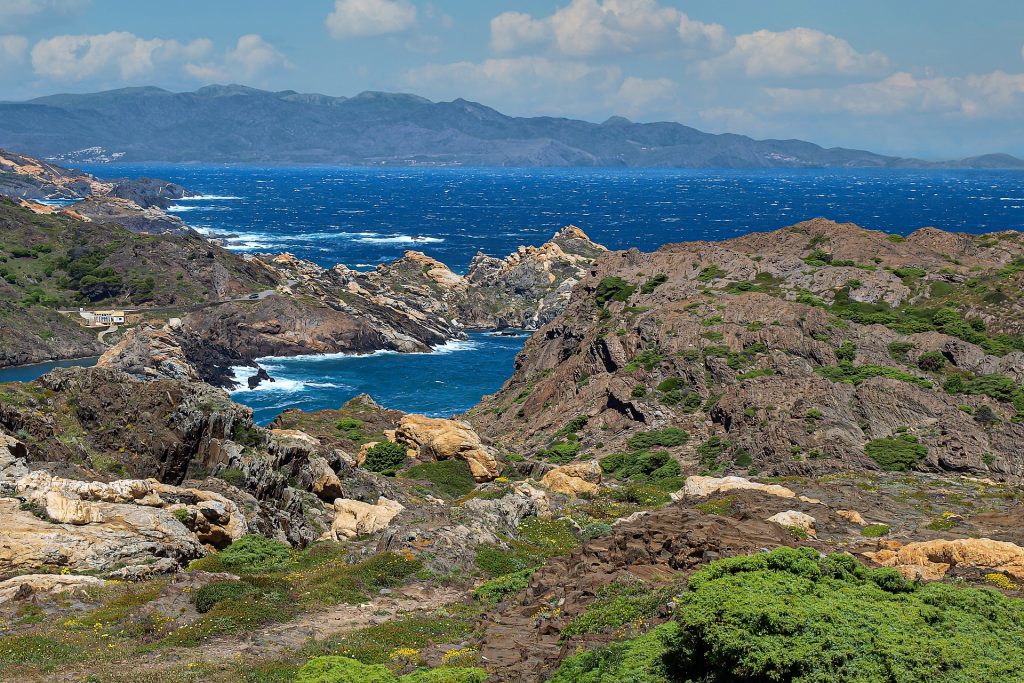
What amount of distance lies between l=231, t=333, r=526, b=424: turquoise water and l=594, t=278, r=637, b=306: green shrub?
97.2 feet

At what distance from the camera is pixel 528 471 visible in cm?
5309

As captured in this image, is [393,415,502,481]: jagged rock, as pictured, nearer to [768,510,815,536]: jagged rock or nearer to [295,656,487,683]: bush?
[768,510,815,536]: jagged rock

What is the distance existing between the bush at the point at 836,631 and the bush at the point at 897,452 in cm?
3084

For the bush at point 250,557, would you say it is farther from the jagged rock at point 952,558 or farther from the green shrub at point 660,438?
the green shrub at point 660,438

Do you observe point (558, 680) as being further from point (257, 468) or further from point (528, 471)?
point (528, 471)

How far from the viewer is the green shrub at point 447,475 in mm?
49125

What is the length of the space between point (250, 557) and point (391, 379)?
308 feet

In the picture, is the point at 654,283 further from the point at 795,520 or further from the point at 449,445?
the point at 795,520

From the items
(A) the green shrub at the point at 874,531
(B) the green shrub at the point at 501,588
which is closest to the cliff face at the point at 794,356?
(A) the green shrub at the point at 874,531

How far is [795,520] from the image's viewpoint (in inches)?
1303

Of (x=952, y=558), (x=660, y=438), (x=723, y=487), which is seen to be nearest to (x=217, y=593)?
(x=952, y=558)

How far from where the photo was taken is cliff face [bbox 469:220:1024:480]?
174ft

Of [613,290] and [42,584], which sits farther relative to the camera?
[613,290]

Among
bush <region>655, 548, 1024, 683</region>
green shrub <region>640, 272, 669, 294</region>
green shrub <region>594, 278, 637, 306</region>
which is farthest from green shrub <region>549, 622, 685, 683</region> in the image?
green shrub <region>640, 272, 669, 294</region>
